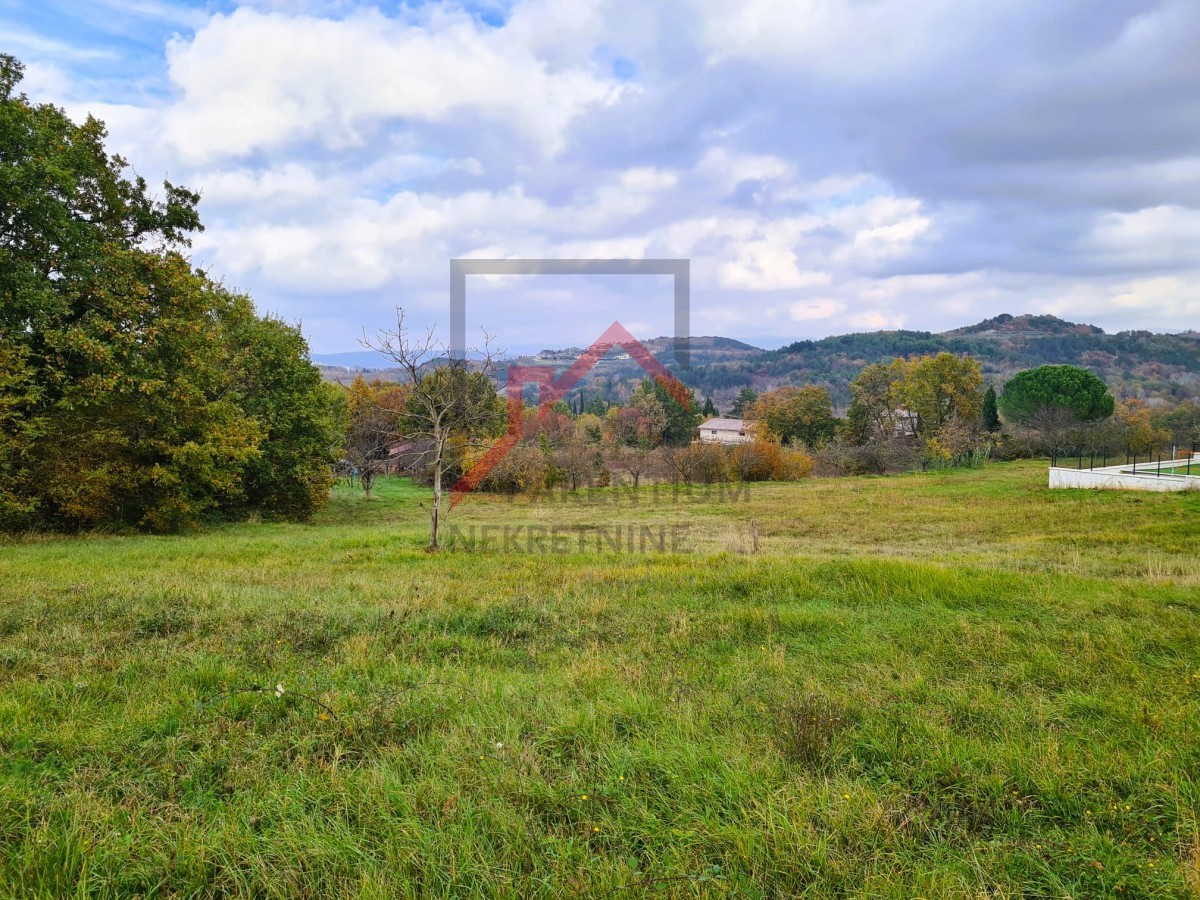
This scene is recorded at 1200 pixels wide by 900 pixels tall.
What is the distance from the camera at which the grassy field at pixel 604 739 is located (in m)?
2.37

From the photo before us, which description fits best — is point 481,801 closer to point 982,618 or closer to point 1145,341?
point 982,618

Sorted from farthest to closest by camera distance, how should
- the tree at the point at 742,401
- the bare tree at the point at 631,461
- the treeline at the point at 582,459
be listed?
1. the tree at the point at 742,401
2. the bare tree at the point at 631,461
3. the treeline at the point at 582,459

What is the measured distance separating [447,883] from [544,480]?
36402 mm

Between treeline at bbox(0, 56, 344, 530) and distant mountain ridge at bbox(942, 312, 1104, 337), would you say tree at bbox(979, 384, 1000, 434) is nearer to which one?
treeline at bbox(0, 56, 344, 530)

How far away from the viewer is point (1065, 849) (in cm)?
248

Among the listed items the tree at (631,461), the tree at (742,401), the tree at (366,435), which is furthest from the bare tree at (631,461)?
the tree at (742,401)

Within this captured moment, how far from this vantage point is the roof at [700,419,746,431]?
245 feet

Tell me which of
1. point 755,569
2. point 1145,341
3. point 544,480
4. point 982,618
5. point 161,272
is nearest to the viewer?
point 982,618

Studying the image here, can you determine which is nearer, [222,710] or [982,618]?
[222,710]

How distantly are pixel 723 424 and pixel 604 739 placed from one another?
78.1m

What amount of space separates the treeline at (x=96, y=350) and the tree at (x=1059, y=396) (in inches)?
2477

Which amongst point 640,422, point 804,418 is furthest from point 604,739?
point 804,418

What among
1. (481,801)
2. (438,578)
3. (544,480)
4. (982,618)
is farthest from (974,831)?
(544,480)

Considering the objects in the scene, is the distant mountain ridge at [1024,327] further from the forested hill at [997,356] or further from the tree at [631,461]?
the tree at [631,461]
